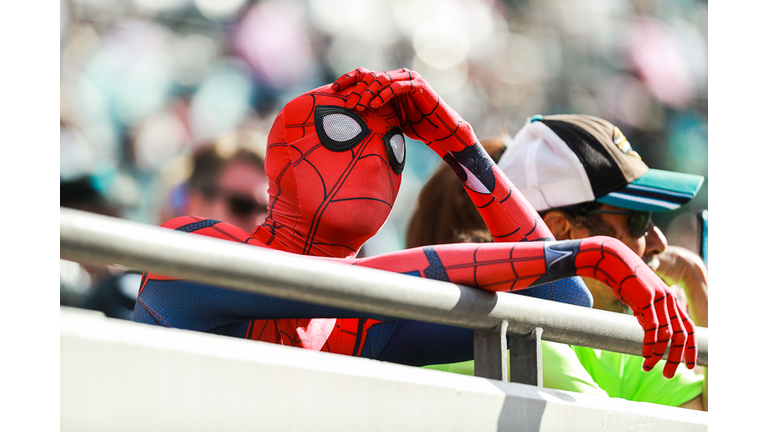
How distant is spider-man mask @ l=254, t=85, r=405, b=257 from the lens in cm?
145

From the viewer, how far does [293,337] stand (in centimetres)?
139

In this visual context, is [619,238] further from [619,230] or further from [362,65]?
[362,65]

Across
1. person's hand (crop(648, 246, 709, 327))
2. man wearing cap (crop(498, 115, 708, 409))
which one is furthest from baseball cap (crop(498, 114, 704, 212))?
person's hand (crop(648, 246, 709, 327))

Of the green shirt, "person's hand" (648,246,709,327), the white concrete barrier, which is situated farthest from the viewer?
"person's hand" (648,246,709,327)

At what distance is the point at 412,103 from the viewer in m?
1.59

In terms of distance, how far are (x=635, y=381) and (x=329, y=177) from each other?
3.85 ft

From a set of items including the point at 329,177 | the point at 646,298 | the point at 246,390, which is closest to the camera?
the point at 246,390

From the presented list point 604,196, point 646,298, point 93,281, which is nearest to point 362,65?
point 93,281

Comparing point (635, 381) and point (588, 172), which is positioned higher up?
point (588, 172)

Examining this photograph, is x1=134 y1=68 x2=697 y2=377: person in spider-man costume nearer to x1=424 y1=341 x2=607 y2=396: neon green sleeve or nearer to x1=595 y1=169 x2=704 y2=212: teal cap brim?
x1=424 y1=341 x2=607 y2=396: neon green sleeve

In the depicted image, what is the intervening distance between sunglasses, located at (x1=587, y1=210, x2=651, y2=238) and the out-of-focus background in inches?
58.9

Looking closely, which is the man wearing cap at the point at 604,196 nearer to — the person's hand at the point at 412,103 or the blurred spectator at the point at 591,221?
the blurred spectator at the point at 591,221
